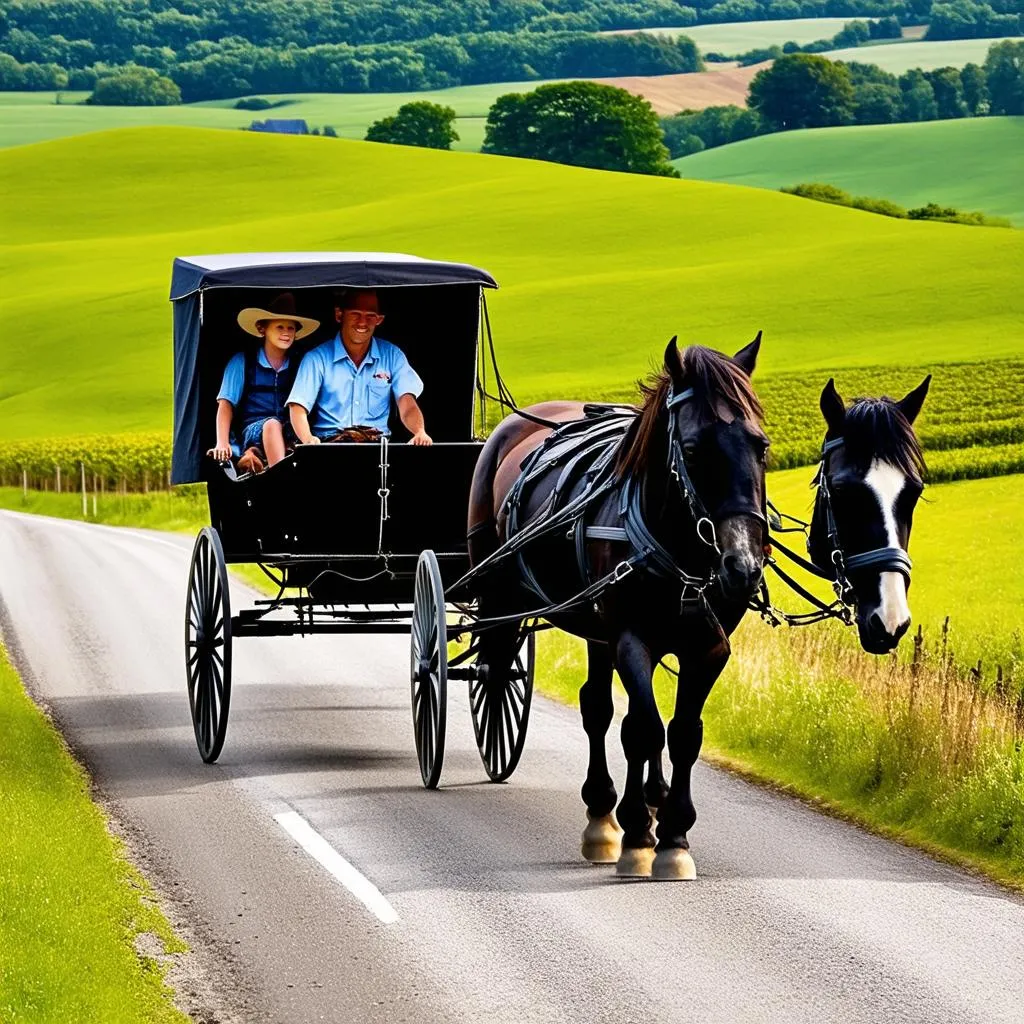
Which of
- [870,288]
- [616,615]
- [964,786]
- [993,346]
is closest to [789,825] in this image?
[964,786]

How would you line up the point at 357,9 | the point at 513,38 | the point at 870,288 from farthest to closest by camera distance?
1. the point at 357,9
2. the point at 513,38
3. the point at 870,288

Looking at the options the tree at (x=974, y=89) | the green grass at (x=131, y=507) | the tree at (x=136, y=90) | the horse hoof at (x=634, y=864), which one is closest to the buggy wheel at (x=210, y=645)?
the horse hoof at (x=634, y=864)

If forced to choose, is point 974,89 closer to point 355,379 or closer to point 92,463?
point 92,463

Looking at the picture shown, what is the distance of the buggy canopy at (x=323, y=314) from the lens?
39.6ft

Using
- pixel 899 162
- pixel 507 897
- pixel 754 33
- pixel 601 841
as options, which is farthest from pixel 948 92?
pixel 507 897

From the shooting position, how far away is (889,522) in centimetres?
730

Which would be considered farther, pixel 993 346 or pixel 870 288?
pixel 870 288

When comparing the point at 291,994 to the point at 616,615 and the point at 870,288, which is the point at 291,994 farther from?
the point at 870,288

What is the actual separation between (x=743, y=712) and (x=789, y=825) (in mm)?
2595

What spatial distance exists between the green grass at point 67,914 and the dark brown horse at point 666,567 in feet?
7.06

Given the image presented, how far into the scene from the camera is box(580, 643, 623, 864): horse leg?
8.56 meters

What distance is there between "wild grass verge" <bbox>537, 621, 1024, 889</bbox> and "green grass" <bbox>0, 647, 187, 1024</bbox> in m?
3.70

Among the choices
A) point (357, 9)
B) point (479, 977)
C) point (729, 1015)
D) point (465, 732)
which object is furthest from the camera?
point (357, 9)

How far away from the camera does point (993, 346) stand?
5572 centimetres
